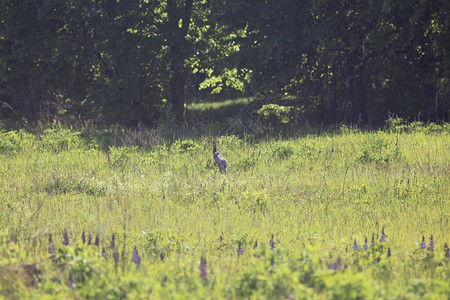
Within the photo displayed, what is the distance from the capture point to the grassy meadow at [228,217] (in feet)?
16.5

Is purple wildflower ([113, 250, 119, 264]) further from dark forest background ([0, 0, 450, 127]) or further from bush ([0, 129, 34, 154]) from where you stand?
dark forest background ([0, 0, 450, 127])

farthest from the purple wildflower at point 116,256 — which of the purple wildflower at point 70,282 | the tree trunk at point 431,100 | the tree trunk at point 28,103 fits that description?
the tree trunk at point 28,103

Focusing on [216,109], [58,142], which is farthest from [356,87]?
[58,142]

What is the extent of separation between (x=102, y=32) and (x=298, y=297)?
17468 mm

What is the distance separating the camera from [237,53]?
20.2m

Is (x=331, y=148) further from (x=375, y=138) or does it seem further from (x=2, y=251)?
(x=2, y=251)

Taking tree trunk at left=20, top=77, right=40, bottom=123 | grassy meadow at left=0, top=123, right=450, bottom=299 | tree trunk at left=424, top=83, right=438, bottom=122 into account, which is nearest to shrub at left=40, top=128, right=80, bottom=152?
grassy meadow at left=0, top=123, right=450, bottom=299

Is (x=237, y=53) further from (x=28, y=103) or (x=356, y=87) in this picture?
(x=28, y=103)

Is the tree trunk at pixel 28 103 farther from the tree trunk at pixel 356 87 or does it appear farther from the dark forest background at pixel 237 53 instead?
the tree trunk at pixel 356 87

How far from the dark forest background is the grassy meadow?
161 inches

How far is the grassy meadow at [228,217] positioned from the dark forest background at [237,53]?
408 cm

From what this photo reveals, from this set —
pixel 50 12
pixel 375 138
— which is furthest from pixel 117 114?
pixel 375 138

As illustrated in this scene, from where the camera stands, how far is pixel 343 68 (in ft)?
65.8

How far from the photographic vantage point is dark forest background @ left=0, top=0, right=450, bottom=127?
17781 mm
